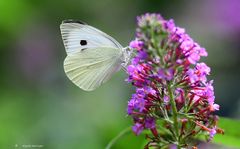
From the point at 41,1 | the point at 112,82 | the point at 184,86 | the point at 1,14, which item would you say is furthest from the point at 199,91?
the point at 41,1

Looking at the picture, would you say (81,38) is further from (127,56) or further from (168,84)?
(168,84)

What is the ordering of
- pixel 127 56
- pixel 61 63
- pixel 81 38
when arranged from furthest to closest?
pixel 61 63 → pixel 81 38 → pixel 127 56

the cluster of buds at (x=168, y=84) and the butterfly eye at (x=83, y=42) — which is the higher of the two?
the butterfly eye at (x=83, y=42)

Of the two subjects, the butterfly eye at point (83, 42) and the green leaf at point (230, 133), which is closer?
the green leaf at point (230, 133)

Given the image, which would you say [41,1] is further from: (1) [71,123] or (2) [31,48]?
(1) [71,123]

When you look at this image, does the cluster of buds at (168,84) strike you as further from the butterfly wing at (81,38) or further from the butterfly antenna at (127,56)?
the butterfly wing at (81,38)

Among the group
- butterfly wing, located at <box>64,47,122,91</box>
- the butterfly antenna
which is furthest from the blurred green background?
the butterfly antenna

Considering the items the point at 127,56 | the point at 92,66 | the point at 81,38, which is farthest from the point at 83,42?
the point at 127,56

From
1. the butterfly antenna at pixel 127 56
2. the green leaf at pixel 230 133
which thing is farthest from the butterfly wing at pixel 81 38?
the green leaf at pixel 230 133

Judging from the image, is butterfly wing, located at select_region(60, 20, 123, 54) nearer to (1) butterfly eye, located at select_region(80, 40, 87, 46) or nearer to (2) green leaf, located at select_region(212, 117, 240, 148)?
(1) butterfly eye, located at select_region(80, 40, 87, 46)
